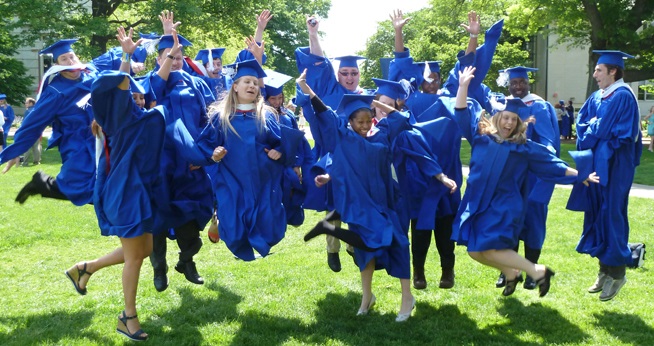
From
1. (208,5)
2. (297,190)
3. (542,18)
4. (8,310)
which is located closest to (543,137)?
(297,190)

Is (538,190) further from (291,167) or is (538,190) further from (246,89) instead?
(246,89)

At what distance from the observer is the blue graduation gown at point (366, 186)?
5520 mm

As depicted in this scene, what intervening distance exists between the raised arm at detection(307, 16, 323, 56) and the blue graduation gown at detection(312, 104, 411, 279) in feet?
4.66

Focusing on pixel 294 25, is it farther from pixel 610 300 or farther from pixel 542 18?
pixel 610 300

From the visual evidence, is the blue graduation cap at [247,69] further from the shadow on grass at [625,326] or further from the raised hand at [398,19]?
the shadow on grass at [625,326]

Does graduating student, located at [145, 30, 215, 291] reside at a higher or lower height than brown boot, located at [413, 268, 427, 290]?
higher

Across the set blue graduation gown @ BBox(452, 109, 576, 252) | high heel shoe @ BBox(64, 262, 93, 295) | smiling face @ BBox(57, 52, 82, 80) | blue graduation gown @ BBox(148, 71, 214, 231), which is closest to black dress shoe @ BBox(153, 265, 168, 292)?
blue graduation gown @ BBox(148, 71, 214, 231)

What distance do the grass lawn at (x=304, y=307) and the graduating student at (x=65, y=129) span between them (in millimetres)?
1024

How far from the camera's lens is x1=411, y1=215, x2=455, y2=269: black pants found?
6.41 m

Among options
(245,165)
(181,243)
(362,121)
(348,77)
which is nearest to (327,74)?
(348,77)

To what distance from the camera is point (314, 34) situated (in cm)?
677

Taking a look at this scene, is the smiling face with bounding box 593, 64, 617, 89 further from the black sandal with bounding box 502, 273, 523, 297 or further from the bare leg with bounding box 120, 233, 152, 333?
the bare leg with bounding box 120, 233, 152, 333

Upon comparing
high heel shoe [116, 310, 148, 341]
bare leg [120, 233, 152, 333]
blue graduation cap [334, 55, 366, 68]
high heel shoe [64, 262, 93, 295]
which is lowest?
high heel shoe [116, 310, 148, 341]

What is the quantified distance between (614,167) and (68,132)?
4751mm
